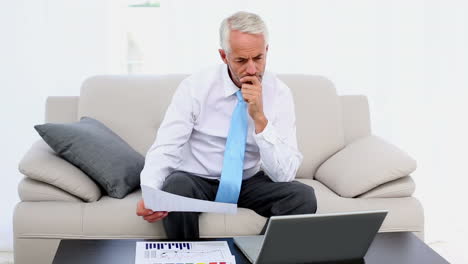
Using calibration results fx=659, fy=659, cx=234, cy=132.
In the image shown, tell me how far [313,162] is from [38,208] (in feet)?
4.12

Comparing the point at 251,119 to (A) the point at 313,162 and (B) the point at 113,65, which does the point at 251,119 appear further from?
(B) the point at 113,65

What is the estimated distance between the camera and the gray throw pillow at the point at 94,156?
8.64 ft

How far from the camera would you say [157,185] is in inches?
93.7

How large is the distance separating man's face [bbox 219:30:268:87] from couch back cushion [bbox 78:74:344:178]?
2.62ft

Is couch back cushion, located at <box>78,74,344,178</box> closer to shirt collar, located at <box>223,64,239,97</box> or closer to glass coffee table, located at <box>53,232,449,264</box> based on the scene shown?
shirt collar, located at <box>223,64,239,97</box>

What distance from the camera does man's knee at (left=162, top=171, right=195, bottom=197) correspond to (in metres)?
2.40

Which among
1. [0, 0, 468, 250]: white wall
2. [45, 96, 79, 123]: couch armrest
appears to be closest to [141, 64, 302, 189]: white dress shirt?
[45, 96, 79, 123]: couch armrest

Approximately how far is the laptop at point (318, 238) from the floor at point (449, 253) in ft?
5.49

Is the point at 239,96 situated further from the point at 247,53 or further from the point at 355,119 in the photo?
the point at 355,119

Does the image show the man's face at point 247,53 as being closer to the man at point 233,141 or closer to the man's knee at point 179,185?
the man at point 233,141

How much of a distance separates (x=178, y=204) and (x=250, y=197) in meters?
0.54

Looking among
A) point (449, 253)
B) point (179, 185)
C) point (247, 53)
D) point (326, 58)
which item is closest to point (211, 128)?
point (179, 185)

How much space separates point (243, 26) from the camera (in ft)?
7.54

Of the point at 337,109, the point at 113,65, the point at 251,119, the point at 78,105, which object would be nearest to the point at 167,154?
the point at 251,119
